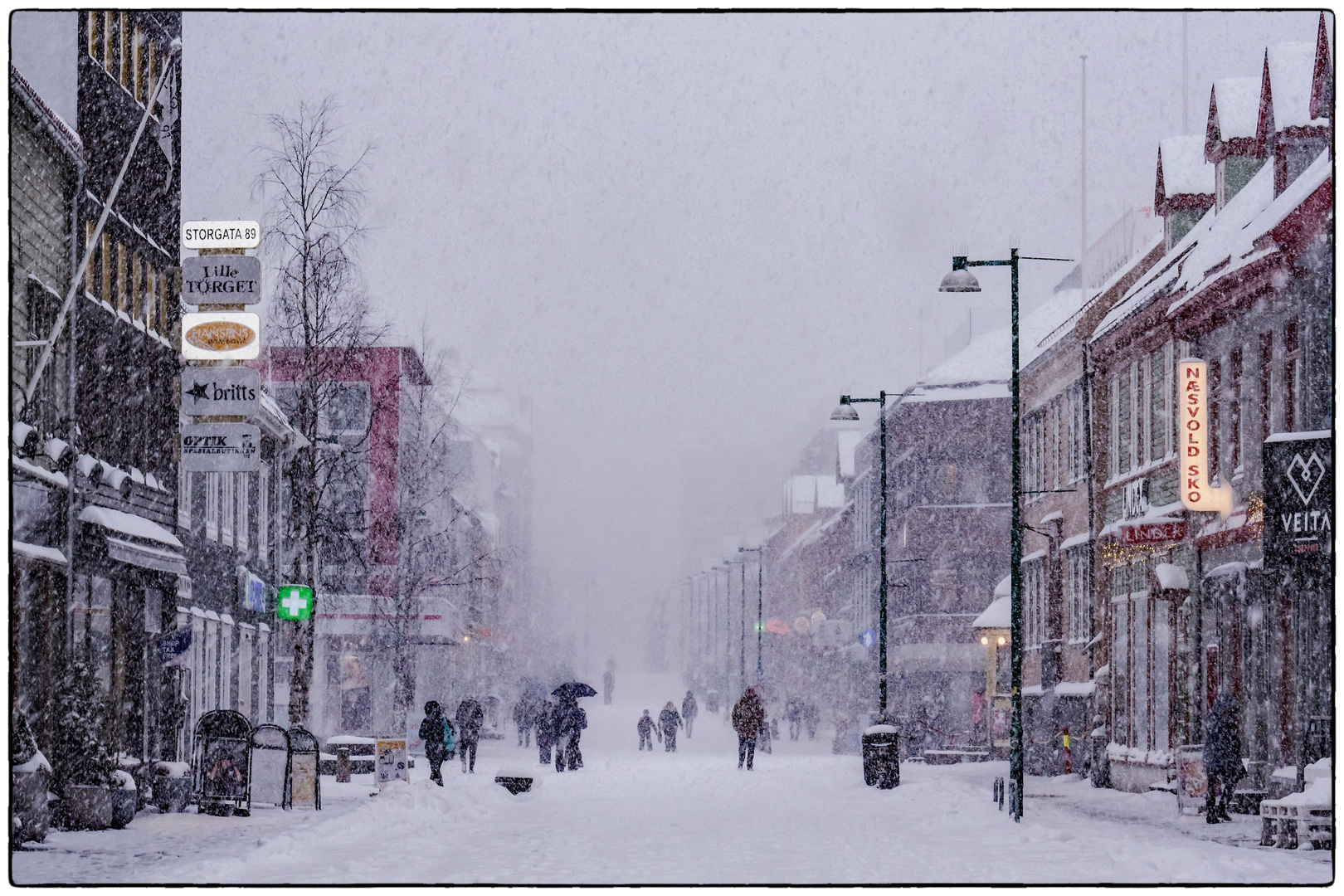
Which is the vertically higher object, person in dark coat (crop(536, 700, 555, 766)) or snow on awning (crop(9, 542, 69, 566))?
snow on awning (crop(9, 542, 69, 566))

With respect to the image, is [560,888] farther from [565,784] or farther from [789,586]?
[789,586]

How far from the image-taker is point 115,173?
26.8 meters

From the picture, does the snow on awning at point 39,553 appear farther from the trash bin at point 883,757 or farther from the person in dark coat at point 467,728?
the person in dark coat at point 467,728

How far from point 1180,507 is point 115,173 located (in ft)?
55.5

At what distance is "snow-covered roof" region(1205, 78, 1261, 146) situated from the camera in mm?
31656

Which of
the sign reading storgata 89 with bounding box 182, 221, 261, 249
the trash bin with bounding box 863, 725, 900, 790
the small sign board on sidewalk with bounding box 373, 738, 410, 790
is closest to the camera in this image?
the sign reading storgata 89 with bounding box 182, 221, 261, 249

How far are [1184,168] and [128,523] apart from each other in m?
18.7

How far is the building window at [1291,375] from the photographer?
2684 cm

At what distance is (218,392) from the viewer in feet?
77.8

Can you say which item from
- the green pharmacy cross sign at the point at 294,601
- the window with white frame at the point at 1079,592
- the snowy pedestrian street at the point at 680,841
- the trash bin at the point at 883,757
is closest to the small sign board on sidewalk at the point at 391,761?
the snowy pedestrian street at the point at 680,841

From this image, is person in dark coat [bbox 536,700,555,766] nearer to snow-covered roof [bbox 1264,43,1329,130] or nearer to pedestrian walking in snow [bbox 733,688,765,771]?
pedestrian walking in snow [bbox 733,688,765,771]

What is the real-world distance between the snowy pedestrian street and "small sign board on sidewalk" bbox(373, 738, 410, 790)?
22.9 inches

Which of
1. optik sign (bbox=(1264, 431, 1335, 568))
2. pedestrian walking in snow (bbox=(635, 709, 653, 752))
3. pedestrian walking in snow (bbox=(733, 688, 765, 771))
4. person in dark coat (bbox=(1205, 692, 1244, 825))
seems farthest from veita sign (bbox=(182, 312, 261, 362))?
pedestrian walking in snow (bbox=(635, 709, 653, 752))

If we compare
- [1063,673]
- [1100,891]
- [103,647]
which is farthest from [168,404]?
Result: [1063,673]
